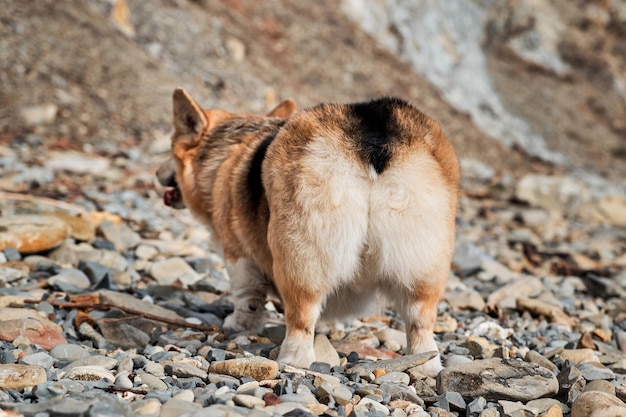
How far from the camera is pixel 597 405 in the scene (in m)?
2.89

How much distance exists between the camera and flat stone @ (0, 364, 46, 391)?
272cm

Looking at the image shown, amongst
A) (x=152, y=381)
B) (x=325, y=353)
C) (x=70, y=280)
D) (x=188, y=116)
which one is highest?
(x=188, y=116)

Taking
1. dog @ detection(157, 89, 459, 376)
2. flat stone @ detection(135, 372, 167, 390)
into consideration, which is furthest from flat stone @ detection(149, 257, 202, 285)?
flat stone @ detection(135, 372, 167, 390)

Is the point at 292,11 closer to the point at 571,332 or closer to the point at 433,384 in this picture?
the point at 571,332

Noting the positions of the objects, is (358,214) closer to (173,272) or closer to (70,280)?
(70,280)

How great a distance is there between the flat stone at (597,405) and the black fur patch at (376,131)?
57.3 inches

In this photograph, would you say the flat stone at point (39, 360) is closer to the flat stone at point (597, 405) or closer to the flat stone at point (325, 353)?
the flat stone at point (325, 353)

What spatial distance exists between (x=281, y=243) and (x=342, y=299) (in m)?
0.57

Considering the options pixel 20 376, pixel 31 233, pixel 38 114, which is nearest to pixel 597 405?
pixel 20 376

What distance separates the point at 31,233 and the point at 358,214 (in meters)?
3.50

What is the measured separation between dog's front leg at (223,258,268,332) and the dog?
0.54m

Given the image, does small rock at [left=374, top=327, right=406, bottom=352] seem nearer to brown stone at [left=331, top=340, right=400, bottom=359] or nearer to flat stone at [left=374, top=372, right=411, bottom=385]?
brown stone at [left=331, top=340, right=400, bottom=359]

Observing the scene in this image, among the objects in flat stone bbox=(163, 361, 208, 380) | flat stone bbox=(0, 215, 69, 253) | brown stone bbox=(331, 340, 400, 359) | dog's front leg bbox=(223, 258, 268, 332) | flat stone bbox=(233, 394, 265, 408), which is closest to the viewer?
flat stone bbox=(233, 394, 265, 408)

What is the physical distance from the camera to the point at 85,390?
2697mm
